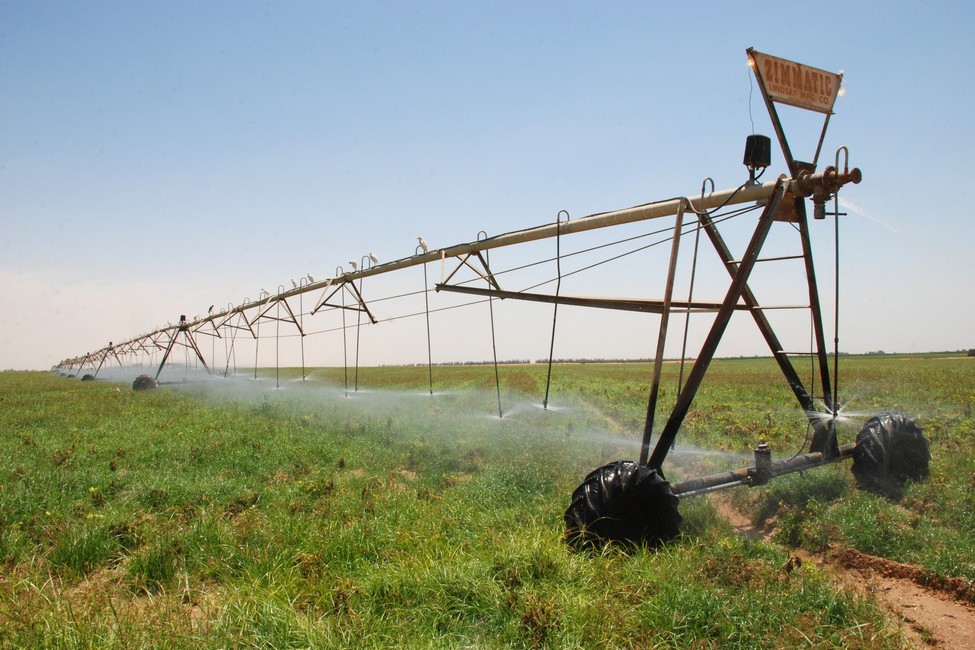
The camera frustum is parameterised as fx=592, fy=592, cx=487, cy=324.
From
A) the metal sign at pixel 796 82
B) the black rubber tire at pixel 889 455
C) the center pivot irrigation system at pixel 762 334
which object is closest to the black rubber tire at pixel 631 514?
the center pivot irrigation system at pixel 762 334

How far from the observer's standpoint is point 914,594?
455cm

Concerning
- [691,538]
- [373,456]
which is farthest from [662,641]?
[373,456]

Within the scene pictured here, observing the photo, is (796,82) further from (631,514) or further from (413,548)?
(413,548)

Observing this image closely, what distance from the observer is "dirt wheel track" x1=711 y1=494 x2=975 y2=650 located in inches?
154

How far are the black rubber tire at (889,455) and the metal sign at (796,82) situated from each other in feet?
13.0

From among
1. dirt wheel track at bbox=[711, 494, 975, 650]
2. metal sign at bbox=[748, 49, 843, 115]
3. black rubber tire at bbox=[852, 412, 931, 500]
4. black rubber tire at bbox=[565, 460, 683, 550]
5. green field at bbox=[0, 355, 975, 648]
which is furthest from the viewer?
black rubber tire at bbox=[852, 412, 931, 500]

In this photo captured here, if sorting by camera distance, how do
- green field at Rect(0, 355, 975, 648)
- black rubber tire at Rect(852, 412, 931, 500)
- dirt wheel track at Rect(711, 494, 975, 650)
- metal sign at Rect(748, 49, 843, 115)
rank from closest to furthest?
1. green field at Rect(0, 355, 975, 648)
2. dirt wheel track at Rect(711, 494, 975, 650)
3. metal sign at Rect(748, 49, 843, 115)
4. black rubber tire at Rect(852, 412, 931, 500)

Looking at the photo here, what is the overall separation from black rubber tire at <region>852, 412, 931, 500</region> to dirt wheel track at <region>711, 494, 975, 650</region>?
2092 millimetres

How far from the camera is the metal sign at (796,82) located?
17.8 ft

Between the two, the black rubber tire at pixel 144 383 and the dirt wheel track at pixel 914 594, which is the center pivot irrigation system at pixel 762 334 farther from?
the black rubber tire at pixel 144 383

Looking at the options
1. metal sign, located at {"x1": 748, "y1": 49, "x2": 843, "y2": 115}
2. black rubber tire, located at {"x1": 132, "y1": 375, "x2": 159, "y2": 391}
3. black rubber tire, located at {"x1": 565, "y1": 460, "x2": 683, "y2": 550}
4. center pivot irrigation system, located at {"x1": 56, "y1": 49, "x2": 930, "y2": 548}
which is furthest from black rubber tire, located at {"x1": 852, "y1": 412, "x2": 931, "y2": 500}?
black rubber tire, located at {"x1": 132, "y1": 375, "x2": 159, "y2": 391}

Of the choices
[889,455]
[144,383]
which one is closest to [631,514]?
[889,455]

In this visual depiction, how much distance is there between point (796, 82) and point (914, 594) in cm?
454

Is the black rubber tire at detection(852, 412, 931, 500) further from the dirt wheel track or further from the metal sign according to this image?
the metal sign
